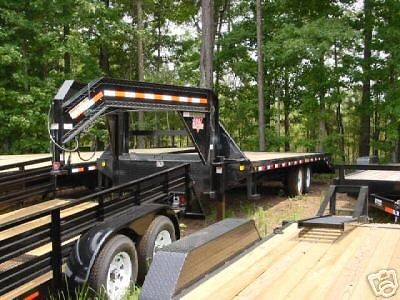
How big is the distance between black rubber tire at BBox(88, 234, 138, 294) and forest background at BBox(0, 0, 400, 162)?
11266 mm

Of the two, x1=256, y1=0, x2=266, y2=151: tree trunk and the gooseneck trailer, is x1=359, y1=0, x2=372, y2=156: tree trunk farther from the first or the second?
the gooseneck trailer

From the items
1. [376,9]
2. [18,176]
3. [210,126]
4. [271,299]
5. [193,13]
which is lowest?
[271,299]

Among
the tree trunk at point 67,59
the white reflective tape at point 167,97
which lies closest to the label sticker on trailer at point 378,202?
the white reflective tape at point 167,97

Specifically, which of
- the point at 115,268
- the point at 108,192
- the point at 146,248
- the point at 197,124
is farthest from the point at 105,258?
the point at 197,124

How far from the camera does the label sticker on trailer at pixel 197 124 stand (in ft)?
26.0

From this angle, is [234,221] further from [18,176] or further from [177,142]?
[177,142]

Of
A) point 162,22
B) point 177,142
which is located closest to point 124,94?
point 162,22

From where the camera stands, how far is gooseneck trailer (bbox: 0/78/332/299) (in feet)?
13.4

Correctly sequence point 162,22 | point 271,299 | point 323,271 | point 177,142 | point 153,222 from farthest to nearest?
point 177,142
point 162,22
point 153,222
point 323,271
point 271,299

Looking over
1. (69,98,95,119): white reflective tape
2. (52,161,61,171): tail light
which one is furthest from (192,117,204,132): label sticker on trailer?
(52,161,61,171): tail light

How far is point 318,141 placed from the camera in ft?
61.3

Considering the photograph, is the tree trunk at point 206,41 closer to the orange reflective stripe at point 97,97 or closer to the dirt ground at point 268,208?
the dirt ground at point 268,208

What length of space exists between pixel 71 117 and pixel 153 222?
5.10ft

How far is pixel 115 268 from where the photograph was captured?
14.9ft
